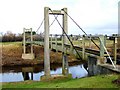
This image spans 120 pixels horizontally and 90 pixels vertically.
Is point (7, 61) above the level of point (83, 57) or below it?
below

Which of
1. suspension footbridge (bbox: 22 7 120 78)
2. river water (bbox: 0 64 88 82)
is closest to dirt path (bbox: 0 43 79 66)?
river water (bbox: 0 64 88 82)

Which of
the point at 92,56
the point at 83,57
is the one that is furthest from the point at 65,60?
the point at 92,56

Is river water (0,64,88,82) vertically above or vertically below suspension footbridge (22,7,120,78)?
below

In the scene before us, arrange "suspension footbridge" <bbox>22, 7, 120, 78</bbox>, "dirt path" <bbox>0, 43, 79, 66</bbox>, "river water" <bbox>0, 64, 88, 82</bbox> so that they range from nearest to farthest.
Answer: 1. "suspension footbridge" <bbox>22, 7, 120, 78</bbox>
2. "river water" <bbox>0, 64, 88, 82</bbox>
3. "dirt path" <bbox>0, 43, 79, 66</bbox>

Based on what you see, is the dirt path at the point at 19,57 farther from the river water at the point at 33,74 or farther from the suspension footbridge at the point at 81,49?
the suspension footbridge at the point at 81,49

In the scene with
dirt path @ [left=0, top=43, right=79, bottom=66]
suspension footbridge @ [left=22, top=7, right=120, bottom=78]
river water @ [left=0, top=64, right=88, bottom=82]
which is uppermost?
suspension footbridge @ [left=22, top=7, right=120, bottom=78]

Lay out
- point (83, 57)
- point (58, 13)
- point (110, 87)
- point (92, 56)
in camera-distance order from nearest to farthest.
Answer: point (110, 87) → point (92, 56) → point (83, 57) → point (58, 13)

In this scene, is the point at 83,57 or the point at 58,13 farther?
the point at 58,13

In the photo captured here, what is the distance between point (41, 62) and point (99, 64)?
22521 millimetres

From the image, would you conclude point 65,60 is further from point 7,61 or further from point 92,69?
point 7,61

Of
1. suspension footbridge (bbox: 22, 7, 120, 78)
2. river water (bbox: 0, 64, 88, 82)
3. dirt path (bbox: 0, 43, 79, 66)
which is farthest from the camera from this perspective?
dirt path (bbox: 0, 43, 79, 66)

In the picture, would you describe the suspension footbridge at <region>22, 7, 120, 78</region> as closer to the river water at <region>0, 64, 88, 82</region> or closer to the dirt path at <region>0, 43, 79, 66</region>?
the river water at <region>0, 64, 88, 82</region>

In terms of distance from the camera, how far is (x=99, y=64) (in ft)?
31.3

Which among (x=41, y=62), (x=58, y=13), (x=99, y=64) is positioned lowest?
(x=41, y=62)
